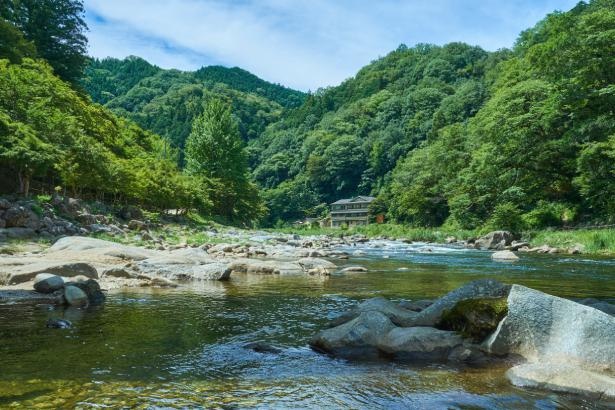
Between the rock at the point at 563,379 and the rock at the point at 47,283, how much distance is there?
36.3 ft

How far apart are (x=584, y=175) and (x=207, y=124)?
172 feet

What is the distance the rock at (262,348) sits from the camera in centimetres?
776

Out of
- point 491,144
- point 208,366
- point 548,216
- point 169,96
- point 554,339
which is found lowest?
point 208,366

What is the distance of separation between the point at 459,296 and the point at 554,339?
2.15 meters

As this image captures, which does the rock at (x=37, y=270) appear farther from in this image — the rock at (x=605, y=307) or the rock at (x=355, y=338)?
the rock at (x=605, y=307)

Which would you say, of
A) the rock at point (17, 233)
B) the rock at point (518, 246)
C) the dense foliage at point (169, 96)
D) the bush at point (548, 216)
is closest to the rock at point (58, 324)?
the rock at point (17, 233)

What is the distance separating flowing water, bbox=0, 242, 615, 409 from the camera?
554 centimetres

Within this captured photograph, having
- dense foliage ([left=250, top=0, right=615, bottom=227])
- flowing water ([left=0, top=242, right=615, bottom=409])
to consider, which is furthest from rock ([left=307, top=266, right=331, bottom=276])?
dense foliage ([left=250, top=0, right=615, bottom=227])

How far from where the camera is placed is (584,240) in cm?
2880

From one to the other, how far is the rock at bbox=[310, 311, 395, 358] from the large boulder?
5.84ft

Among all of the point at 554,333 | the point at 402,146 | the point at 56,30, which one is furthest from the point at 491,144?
the point at 402,146

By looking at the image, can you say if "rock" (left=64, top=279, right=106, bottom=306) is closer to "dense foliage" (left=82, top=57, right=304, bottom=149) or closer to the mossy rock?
the mossy rock

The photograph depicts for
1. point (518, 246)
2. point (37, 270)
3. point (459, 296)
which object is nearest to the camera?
point (459, 296)

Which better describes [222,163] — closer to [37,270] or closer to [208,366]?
[37,270]
